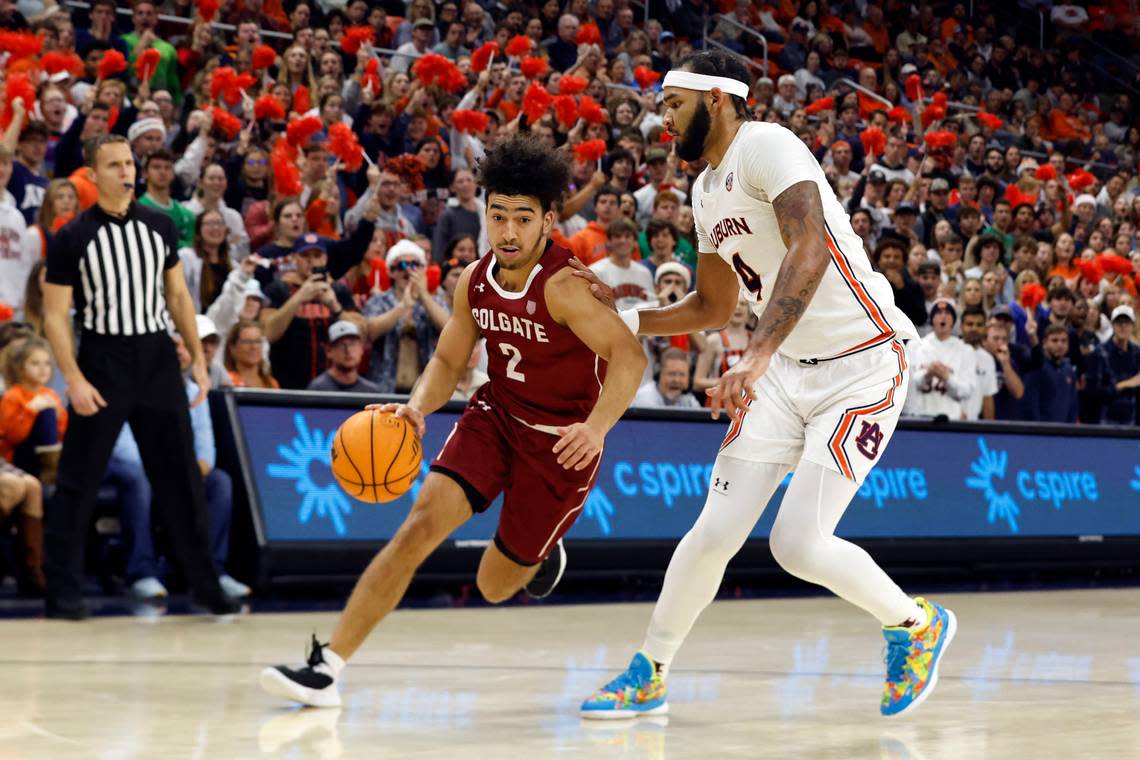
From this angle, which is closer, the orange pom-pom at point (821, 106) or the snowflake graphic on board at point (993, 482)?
the snowflake graphic on board at point (993, 482)

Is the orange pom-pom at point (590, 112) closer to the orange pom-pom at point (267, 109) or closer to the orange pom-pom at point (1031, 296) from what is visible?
the orange pom-pom at point (267, 109)

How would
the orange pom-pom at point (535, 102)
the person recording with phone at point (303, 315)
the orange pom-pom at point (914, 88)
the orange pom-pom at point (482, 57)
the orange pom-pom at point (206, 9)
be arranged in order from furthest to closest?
the orange pom-pom at point (914, 88) < the orange pom-pom at point (482, 57) < the orange pom-pom at point (535, 102) < the orange pom-pom at point (206, 9) < the person recording with phone at point (303, 315)

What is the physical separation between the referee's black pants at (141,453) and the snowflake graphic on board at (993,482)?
6.45 m

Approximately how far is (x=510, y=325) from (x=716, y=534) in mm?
1097

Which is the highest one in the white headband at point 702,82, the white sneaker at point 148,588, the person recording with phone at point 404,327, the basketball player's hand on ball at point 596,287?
the white headband at point 702,82

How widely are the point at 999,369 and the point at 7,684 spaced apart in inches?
413

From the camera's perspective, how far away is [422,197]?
14.2 meters

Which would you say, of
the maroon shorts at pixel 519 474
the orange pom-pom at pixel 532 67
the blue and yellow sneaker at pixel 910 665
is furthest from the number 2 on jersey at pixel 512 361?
the orange pom-pom at pixel 532 67

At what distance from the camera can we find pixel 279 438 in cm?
1008

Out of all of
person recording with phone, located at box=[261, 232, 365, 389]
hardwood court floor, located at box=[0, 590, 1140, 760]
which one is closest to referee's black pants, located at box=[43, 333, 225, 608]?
hardwood court floor, located at box=[0, 590, 1140, 760]

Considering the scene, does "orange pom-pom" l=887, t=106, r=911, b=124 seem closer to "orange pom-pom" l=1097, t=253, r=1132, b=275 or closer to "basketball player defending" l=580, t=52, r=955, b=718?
"orange pom-pom" l=1097, t=253, r=1132, b=275

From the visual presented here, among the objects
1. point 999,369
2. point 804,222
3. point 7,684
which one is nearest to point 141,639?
point 7,684

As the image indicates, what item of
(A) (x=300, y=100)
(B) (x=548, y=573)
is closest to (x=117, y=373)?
(B) (x=548, y=573)

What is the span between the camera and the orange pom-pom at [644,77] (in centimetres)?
1891
